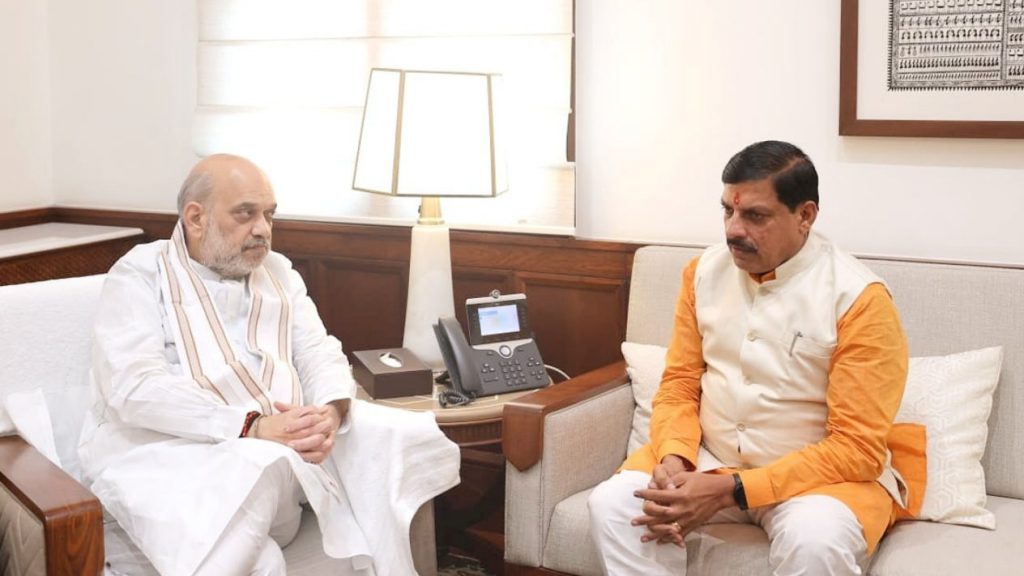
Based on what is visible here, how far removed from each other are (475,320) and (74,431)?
1010 millimetres

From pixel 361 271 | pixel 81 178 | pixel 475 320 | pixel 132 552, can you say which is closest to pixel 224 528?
pixel 132 552

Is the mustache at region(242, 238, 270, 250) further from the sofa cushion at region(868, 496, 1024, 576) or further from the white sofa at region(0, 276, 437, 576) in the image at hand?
the sofa cushion at region(868, 496, 1024, 576)

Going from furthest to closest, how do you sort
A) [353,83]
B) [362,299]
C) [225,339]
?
1. [362,299]
2. [353,83]
3. [225,339]

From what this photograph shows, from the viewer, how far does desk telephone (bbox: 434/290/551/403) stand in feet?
10.1

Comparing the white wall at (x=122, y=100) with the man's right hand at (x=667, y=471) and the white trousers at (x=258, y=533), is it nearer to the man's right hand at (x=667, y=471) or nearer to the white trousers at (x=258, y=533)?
the white trousers at (x=258, y=533)

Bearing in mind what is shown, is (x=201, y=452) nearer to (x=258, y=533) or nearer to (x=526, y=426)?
(x=258, y=533)

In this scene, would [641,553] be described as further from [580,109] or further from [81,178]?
[81,178]

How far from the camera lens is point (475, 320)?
315cm

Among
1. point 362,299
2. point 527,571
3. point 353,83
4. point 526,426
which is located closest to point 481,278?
point 362,299

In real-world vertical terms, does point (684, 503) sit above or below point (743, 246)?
below

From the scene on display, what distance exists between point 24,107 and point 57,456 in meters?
1.99

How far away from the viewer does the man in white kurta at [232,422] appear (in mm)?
2354

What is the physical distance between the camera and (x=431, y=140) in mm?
A: 3137

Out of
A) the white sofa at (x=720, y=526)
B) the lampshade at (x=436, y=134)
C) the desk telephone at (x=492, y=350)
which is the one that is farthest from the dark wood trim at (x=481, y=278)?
the white sofa at (x=720, y=526)
